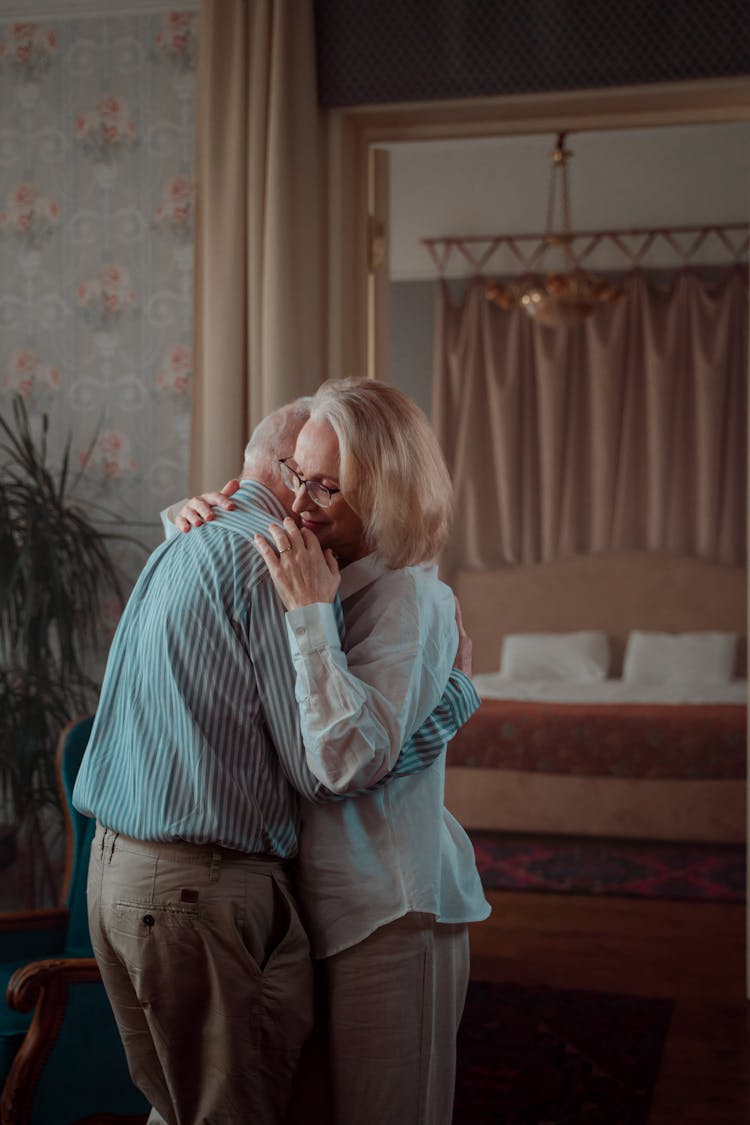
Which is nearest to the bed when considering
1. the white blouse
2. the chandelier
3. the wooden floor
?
the wooden floor

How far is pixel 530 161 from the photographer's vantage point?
288 inches

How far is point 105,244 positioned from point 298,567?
8.16 feet

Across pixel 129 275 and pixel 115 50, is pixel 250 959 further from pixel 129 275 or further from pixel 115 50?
pixel 115 50

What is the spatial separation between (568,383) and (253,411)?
4.56m

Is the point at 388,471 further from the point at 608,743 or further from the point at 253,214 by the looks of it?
the point at 608,743

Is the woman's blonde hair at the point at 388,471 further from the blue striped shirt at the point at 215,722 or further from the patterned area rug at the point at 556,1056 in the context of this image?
Result: the patterned area rug at the point at 556,1056

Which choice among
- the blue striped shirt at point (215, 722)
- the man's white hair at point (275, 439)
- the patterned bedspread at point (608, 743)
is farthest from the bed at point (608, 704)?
the blue striped shirt at point (215, 722)

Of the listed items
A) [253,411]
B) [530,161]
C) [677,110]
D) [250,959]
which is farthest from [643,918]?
[530,161]

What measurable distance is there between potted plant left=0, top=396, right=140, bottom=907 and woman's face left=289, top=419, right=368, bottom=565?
1895 mm

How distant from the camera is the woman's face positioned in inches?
67.5

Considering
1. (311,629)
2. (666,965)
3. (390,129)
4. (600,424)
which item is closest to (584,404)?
(600,424)

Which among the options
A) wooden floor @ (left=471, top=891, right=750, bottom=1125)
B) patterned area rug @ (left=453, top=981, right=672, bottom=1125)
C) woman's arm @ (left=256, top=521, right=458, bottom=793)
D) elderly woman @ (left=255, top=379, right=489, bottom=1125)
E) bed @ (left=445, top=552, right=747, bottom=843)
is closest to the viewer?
woman's arm @ (left=256, top=521, right=458, bottom=793)

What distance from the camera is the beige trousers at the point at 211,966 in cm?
158

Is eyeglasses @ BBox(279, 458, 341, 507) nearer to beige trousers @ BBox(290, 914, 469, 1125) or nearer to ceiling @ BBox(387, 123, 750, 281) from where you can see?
beige trousers @ BBox(290, 914, 469, 1125)
